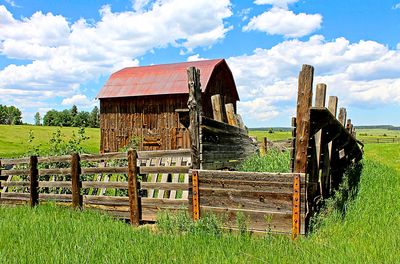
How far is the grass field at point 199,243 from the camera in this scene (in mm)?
4766

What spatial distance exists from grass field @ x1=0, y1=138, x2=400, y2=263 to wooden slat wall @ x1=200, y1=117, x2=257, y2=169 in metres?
2.12

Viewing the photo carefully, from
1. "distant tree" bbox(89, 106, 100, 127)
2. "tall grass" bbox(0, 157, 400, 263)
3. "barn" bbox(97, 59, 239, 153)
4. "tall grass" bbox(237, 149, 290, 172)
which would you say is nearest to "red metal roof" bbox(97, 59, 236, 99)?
"barn" bbox(97, 59, 239, 153)

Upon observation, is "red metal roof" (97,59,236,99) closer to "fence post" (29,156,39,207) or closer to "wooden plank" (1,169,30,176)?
"wooden plank" (1,169,30,176)

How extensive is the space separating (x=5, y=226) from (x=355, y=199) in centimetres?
674

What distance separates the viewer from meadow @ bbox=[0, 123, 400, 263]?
15.7ft

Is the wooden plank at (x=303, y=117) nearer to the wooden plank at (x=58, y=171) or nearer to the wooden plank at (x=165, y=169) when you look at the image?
the wooden plank at (x=165, y=169)

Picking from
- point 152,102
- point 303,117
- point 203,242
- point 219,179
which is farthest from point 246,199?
point 152,102

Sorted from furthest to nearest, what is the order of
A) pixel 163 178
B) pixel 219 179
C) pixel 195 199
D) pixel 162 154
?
pixel 162 154 → pixel 163 178 → pixel 195 199 → pixel 219 179

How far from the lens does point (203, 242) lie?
556 centimetres

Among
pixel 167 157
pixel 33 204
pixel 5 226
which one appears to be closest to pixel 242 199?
pixel 167 157

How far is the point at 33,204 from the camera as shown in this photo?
10.2m

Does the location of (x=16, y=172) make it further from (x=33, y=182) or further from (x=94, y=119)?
(x=94, y=119)

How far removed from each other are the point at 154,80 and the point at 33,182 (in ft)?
53.0

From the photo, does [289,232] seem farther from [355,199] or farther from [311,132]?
[355,199]
